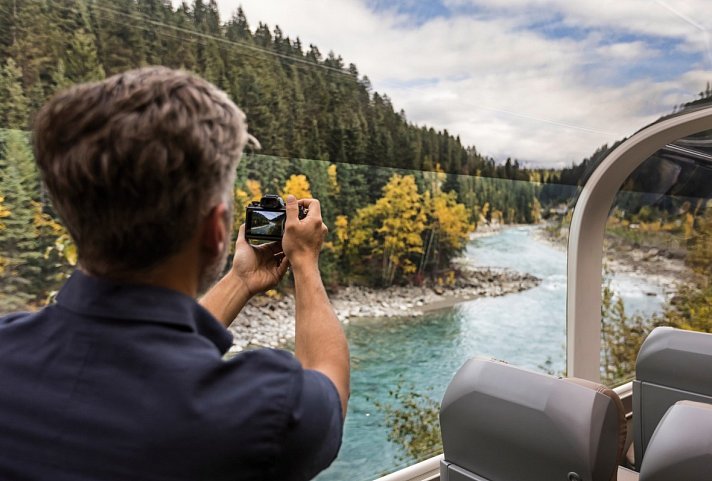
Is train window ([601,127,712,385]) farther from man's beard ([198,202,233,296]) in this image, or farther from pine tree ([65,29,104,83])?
man's beard ([198,202,233,296])

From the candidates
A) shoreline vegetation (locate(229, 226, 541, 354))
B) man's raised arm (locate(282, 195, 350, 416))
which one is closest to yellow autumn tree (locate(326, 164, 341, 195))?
shoreline vegetation (locate(229, 226, 541, 354))

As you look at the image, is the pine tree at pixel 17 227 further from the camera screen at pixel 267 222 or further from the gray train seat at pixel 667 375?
the gray train seat at pixel 667 375

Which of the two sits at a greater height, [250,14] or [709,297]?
[250,14]

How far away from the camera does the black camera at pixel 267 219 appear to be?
1.23m

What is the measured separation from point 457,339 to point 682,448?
2108 mm

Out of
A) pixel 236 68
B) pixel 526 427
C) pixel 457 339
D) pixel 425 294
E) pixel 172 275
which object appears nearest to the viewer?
pixel 172 275

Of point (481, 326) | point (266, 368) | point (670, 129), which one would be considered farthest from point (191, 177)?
point (670, 129)

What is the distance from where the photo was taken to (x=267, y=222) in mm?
1241

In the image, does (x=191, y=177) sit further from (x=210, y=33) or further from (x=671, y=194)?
(x=671, y=194)

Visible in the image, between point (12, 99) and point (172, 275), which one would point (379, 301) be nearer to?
point (12, 99)

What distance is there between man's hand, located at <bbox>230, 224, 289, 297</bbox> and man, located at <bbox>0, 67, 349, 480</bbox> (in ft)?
1.59

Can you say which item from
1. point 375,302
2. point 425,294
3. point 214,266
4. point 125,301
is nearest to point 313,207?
point 214,266

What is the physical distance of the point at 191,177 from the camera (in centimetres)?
73

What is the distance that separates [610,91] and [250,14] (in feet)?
8.01
